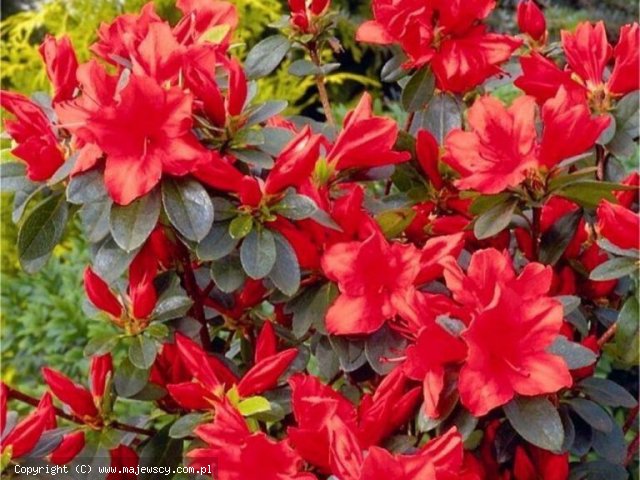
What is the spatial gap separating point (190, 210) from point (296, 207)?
0.10 m

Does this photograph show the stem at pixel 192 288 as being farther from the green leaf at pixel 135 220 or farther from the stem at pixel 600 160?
the stem at pixel 600 160

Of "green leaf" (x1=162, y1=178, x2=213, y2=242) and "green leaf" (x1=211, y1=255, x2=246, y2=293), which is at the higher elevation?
"green leaf" (x1=162, y1=178, x2=213, y2=242)

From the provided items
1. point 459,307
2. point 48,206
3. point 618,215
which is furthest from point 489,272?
point 48,206

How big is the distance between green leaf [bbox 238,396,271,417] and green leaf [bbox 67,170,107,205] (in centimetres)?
21

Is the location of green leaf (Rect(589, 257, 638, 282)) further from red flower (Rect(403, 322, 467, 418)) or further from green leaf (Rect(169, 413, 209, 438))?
green leaf (Rect(169, 413, 209, 438))

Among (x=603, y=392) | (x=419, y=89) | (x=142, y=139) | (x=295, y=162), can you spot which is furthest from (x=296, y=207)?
(x=603, y=392)

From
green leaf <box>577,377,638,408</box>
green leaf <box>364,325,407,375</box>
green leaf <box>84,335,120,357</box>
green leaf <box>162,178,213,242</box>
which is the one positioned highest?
green leaf <box>162,178,213,242</box>

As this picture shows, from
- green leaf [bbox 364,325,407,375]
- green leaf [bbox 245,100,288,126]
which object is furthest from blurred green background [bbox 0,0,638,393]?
green leaf [bbox 364,325,407,375]

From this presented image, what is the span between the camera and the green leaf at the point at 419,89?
39.6 inches

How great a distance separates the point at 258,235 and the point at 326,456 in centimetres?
20

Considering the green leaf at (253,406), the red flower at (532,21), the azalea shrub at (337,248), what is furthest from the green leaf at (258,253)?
the red flower at (532,21)

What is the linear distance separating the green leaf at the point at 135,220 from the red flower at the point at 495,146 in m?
0.28

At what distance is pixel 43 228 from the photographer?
0.86 meters

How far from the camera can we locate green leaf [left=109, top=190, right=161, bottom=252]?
30.5 inches
